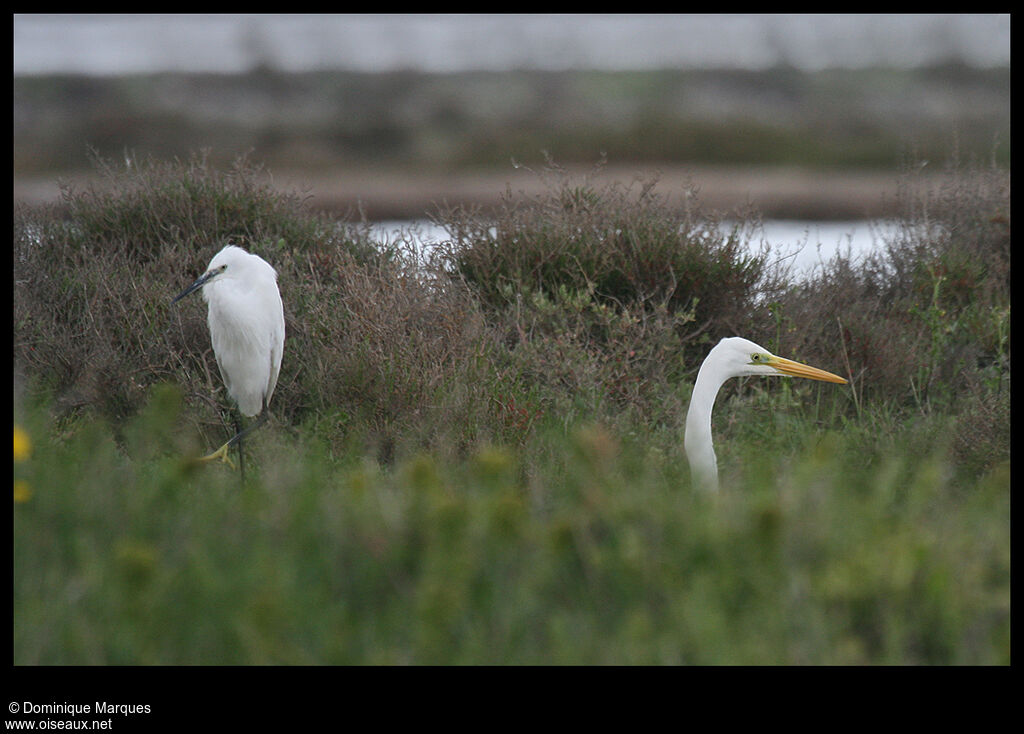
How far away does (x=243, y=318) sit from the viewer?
485 cm

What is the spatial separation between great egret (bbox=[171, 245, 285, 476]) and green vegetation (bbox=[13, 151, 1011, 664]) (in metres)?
0.34

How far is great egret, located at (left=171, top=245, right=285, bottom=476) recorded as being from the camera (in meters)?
4.84

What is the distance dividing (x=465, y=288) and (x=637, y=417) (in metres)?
1.62

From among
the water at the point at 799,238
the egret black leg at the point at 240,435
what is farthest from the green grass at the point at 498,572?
the water at the point at 799,238

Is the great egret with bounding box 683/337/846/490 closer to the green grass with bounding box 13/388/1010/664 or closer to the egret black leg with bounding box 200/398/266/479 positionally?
the green grass with bounding box 13/388/1010/664

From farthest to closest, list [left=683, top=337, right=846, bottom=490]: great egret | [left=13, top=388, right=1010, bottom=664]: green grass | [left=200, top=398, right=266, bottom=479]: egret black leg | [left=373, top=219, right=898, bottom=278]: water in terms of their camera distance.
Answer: [left=373, top=219, right=898, bottom=278]: water → [left=200, top=398, right=266, bottom=479]: egret black leg → [left=683, top=337, right=846, bottom=490]: great egret → [left=13, top=388, right=1010, bottom=664]: green grass

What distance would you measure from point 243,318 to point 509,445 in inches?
57.3

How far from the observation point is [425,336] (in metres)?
5.46

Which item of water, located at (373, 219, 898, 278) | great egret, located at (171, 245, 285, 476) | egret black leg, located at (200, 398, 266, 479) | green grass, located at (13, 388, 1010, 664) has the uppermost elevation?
water, located at (373, 219, 898, 278)

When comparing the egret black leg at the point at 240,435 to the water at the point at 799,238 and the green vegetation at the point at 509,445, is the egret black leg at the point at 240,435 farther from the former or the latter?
the water at the point at 799,238

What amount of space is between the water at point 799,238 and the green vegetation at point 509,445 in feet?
0.55

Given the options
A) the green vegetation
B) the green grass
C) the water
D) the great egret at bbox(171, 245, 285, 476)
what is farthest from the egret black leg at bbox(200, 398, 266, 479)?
the green grass

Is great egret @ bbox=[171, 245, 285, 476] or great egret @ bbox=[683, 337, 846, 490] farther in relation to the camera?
great egret @ bbox=[171, 245, 285, 476]
